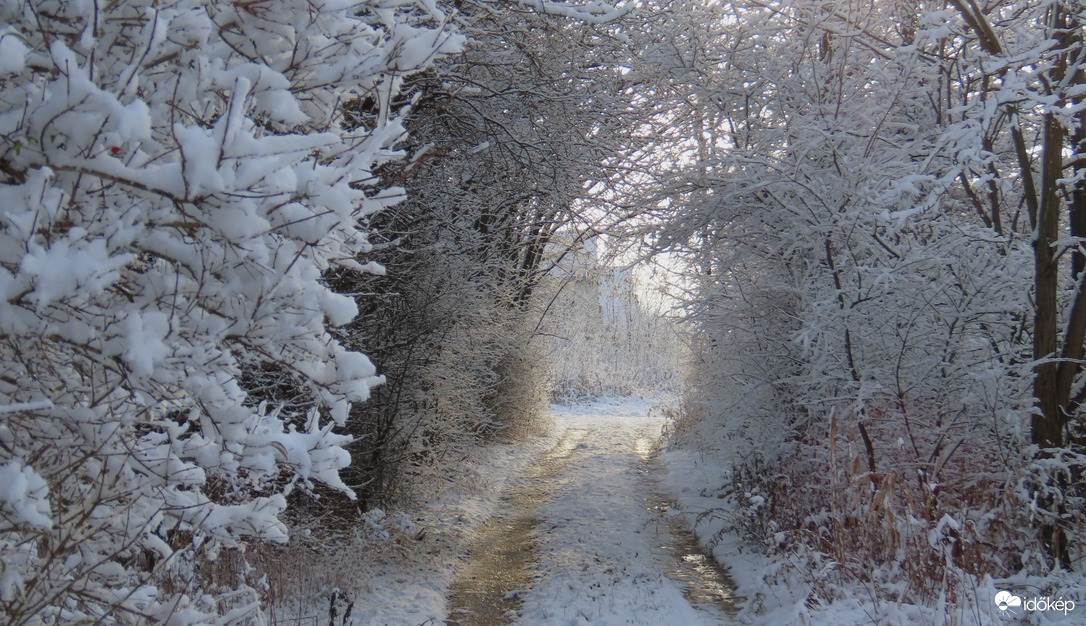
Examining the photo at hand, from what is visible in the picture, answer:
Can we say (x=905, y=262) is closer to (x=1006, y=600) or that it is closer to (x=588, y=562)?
(x=1006, y=600)

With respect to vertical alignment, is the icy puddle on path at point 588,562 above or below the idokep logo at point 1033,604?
below

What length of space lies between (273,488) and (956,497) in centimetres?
569

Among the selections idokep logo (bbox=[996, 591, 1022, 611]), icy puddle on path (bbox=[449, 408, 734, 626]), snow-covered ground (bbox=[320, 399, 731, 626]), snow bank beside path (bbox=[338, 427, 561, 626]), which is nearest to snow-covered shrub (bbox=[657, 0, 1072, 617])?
idokep logo (bbox=[996, 591, 1022, 611])

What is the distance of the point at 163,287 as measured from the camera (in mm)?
2299

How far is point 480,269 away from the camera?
8969 millimetres

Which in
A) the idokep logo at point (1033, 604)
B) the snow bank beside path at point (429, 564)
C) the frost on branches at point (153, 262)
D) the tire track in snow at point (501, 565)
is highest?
the frost on branches at point (153, 262)

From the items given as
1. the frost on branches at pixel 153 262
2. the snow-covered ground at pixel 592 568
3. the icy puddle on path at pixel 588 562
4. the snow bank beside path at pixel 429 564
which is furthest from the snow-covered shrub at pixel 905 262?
the frost on branches at pixel 153 262

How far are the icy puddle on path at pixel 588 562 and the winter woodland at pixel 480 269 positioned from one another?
69cm

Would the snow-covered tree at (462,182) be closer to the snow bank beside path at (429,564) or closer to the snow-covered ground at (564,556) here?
the snow bank beside path at (429,564)

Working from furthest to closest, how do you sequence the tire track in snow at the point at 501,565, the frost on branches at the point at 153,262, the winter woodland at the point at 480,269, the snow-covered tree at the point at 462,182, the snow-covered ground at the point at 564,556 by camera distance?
the snow-covered tree at the point at 462,182 < the tire track in snow at the point at 501,565 < the snow-covered ground at the point at 564,556 < the winter woodland at the point at 480,269 < the frost on branches at the point at 153,262

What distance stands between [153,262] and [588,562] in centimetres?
611

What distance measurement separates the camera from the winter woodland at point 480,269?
2146mm

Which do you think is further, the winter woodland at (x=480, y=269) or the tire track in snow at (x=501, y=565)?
the tire track in snow at (x=501, y=565)

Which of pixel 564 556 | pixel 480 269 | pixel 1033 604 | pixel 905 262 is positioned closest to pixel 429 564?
pixel 564 556
